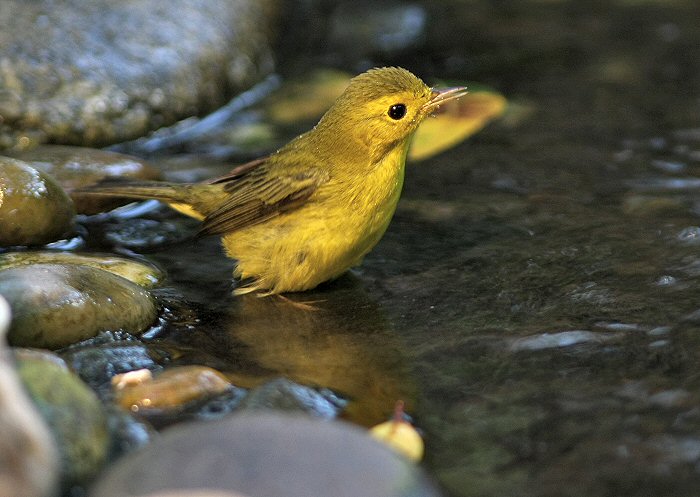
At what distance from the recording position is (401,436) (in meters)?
3.61

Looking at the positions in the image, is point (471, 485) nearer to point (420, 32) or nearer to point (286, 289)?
point (286, 289)

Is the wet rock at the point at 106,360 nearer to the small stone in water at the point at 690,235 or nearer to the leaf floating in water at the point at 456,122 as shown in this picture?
the small stone in water at the point at 690,235

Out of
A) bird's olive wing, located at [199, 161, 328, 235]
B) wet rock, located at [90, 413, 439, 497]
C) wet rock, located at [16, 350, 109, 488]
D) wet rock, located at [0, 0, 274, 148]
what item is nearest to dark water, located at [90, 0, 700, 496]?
bird's olive wing, located at [199, 161, 328, 235]

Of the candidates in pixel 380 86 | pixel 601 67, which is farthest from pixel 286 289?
pixel 601 67

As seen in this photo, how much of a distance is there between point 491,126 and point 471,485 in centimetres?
471

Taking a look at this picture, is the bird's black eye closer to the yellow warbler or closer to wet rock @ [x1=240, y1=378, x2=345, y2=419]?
the yellow warbler

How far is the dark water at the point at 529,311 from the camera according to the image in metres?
3.57

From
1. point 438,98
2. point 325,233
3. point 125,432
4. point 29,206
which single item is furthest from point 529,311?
point 29,206

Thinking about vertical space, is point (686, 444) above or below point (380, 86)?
below

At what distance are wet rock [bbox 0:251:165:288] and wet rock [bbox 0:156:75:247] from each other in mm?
184

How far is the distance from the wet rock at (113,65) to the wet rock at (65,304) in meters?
2.64

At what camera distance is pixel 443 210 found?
6.24 metres

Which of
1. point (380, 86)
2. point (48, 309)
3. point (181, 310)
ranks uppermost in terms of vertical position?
point (380, 86)

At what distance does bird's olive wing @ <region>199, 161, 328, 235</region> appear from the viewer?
16.8 ft
